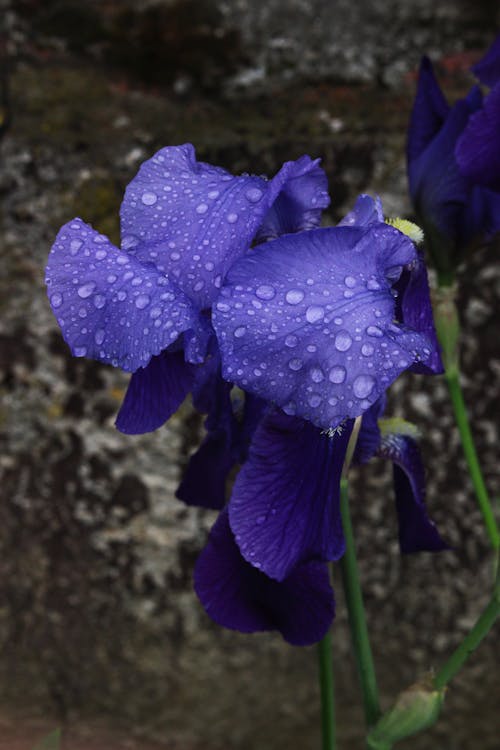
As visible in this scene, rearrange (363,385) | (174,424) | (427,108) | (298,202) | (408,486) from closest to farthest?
(363,385) < (298,202) < (408,486) < (427,108) < (174,424)

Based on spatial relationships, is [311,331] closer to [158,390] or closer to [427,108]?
[158,390]

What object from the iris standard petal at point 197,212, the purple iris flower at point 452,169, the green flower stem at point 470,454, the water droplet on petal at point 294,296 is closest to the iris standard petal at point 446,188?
the purple iris flower at point 452,169

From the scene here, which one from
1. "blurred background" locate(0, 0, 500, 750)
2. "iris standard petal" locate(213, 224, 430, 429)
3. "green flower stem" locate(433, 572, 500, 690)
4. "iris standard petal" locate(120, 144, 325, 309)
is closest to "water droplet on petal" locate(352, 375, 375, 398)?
"iris standard petal" locate(213, 224, 430, 429)

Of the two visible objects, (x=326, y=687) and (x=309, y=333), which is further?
(x=326, y=687)

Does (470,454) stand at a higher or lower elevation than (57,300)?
lower

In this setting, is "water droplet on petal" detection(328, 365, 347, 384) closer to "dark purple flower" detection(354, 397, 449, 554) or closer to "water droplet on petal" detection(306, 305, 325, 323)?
"water droplet on petal" detection(306, 305, 325, 323)

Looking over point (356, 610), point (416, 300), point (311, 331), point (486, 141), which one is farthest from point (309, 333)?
point (486, 141)

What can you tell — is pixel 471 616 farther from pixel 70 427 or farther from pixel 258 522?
pixel 258 522
